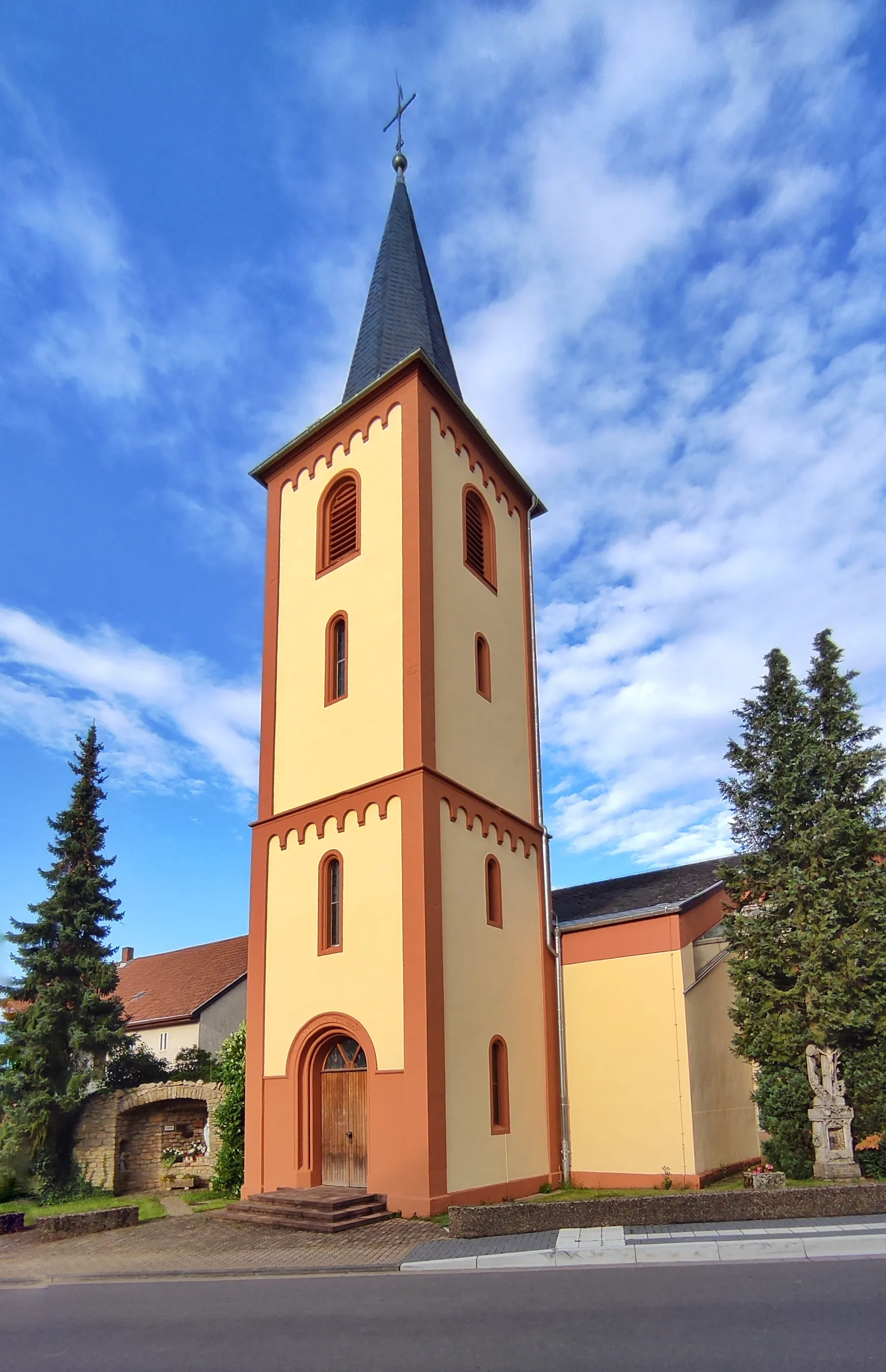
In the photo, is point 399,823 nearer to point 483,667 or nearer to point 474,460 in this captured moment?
point 483,667

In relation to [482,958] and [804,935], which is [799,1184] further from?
[482,958]

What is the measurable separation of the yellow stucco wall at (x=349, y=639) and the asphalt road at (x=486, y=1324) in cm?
803

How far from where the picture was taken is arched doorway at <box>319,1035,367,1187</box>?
14734mm

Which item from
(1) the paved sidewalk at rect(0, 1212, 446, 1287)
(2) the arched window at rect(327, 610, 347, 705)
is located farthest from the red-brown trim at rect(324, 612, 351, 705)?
(1) the paved sidewalk at rect(0, 1212, 446, 1287)

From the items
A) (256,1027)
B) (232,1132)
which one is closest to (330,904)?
(256,1027)

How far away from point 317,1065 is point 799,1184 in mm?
7220

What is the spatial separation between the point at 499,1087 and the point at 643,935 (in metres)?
3.41

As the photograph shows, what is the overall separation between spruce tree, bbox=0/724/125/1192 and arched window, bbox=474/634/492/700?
9436 mm

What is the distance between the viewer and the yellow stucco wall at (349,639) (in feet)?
53.9

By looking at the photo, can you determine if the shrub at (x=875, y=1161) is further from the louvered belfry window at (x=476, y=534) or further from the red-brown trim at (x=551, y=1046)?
the louvered belfry window at (x=476, y=534)

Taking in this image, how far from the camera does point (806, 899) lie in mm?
14438

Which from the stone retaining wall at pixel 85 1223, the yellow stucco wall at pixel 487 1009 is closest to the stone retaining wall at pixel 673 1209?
the yellow stucco wall at pixel 487 1009

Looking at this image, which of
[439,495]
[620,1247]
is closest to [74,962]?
[439,495]

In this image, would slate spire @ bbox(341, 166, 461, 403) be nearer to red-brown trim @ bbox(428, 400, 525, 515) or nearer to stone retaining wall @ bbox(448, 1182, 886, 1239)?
red-brown trim @ bbox(428, 400, 525, 515)
